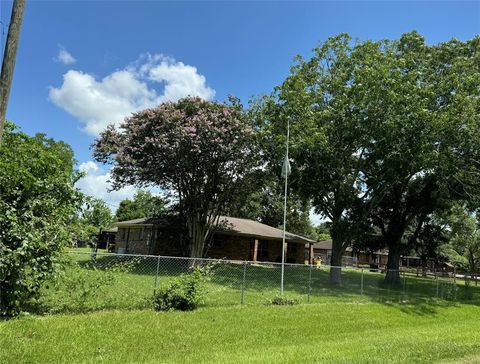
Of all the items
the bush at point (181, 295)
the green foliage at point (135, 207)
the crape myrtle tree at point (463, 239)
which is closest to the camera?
the bush at point (181, 295)

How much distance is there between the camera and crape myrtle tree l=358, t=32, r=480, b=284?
18.5 metres

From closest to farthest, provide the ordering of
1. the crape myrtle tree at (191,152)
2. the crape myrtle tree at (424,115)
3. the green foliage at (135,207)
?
the crape myrtle tree at (424,115), the crape myrtle tree at (191,152), the green foliage at (135,207)

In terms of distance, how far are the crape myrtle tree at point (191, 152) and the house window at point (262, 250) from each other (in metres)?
9.88

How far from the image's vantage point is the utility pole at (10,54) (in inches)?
243

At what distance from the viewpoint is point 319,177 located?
2020 cm

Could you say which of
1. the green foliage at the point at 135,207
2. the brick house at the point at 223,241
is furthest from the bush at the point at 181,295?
the green foliage at the point at 135,207

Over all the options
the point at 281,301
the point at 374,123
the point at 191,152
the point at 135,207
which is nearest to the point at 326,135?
the point at 374,123

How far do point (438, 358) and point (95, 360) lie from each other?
6.46m

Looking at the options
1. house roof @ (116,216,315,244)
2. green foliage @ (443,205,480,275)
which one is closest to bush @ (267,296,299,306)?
house roof @ (116,216,315,244)

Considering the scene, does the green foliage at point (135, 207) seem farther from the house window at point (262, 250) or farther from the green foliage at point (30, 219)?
the green foliage at point (30, 219)

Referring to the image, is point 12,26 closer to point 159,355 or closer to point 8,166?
point 8,166

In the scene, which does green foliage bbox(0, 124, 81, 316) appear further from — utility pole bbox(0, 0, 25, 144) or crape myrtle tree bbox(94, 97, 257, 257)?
crape myrtle tree bbox(94, 97, 257, 257)

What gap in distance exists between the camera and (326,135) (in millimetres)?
20109

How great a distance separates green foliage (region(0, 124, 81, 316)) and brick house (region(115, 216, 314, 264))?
17.6 m
